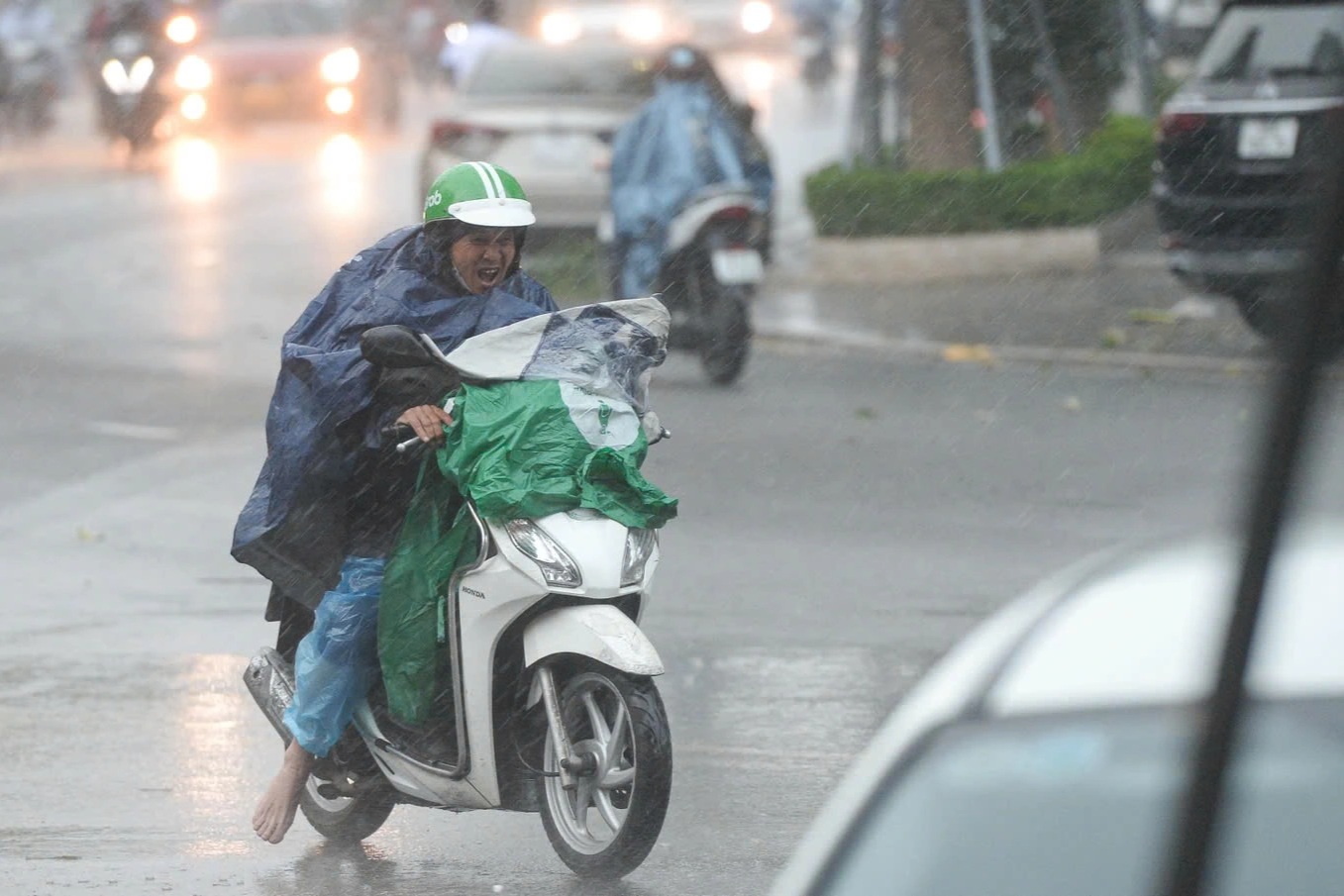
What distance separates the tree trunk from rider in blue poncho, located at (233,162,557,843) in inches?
509

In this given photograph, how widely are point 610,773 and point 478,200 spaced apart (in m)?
1.30

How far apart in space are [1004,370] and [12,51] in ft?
69.5

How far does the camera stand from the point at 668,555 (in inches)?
352

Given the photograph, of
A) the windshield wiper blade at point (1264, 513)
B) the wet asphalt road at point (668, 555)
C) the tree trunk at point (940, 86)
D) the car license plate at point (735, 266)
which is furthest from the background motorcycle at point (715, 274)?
the windshield wiper blade at point (1264, 513)

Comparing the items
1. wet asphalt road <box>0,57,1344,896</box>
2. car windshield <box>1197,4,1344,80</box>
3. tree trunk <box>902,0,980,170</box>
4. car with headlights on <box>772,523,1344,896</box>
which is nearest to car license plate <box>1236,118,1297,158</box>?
car windshield <box>1197,4,1344,80</box>

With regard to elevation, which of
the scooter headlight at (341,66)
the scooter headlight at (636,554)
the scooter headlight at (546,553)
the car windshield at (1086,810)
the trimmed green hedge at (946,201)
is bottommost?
the scooter headlight at (341,66)

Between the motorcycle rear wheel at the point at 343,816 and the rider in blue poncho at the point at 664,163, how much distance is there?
7.66 metres

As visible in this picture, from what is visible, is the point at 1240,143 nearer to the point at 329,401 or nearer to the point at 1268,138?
the point at 1268,138

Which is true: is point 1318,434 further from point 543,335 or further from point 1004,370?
point 1004,370

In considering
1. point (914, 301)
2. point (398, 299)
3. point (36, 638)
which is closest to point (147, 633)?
point (36, 638)

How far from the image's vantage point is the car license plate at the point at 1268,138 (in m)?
13.2

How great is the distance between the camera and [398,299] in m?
5.32

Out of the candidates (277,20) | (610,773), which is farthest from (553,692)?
(277,20)

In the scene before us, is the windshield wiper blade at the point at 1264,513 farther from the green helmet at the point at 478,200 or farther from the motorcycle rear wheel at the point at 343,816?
the motorcycle rear wheel at the point at 343,816
